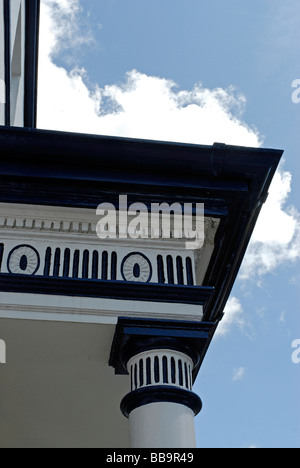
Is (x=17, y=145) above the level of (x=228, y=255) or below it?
above

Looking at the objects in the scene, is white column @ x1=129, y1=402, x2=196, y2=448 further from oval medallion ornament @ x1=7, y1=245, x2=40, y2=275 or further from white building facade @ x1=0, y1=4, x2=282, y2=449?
oval medallion ornament @ x1=7, y1=245, x2=40, y2=275

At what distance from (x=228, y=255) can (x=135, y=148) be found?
1.47m

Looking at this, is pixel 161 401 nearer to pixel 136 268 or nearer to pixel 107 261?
pixel 136 268

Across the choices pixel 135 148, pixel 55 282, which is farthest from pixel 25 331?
pixel 135 148

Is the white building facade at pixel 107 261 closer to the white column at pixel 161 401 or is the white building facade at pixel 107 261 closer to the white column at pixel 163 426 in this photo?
the white column at pixel 161 401

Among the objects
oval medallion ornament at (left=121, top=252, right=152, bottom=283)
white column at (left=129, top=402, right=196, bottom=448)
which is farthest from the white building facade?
white column at (left=129, top=402, right=196, bottom=448)

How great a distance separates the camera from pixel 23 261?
263 inches

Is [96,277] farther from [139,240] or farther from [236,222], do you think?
[236,222]

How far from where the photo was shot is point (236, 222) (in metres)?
7.09

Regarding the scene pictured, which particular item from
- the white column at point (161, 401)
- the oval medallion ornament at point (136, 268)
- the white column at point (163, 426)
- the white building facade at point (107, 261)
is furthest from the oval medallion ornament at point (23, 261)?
the white column at point (163, 426)

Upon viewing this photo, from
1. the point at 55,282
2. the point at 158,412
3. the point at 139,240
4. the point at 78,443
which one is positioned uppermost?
the point at 139,240

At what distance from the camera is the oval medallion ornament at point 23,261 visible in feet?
21.7

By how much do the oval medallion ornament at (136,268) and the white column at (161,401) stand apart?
787 millimetres

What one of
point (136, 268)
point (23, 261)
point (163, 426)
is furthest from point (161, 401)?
point (23, 261)
